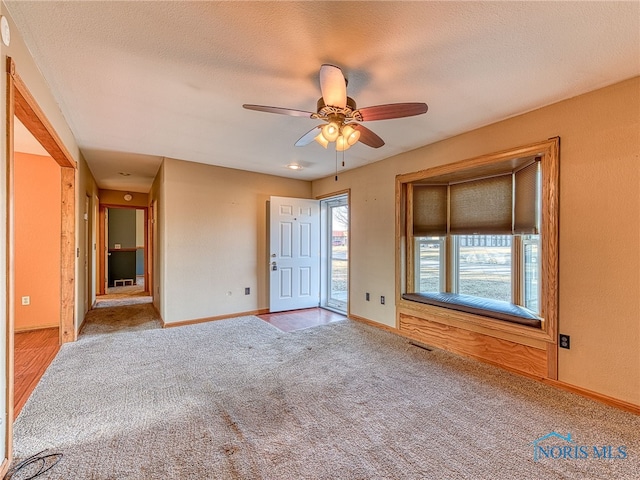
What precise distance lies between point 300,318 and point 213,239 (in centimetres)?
184

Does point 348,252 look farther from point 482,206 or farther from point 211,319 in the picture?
point 211,319

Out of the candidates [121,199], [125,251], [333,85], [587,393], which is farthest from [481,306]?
[125,251]

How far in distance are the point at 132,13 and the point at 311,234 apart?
13.5 ft

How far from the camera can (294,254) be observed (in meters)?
5.20

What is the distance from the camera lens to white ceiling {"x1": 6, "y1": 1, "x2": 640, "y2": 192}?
59.6 inches

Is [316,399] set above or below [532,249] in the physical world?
below

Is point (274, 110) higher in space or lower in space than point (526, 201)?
higher

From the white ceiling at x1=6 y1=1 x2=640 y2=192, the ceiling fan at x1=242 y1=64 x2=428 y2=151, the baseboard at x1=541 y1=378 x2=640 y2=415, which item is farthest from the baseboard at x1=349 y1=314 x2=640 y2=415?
the ceiling fan at x1=242 y1=64 x2=428 y2=151

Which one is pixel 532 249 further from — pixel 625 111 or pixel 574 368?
pixel 625 111

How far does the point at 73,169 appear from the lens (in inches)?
136

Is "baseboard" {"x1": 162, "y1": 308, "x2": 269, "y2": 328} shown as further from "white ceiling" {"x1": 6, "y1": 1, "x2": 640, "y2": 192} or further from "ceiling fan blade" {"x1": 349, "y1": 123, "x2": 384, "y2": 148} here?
"ceiling fan blade" {"x1": 349, "y1": 123, "x2": 384, "y2": 148}

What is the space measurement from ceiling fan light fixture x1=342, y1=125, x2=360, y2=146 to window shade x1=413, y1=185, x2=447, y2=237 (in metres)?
2.06

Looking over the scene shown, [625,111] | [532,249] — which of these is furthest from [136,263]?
[625,111]

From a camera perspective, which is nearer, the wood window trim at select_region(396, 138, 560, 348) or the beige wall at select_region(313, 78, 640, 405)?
the beige wall at select_region(313, 78, 640, 405)
